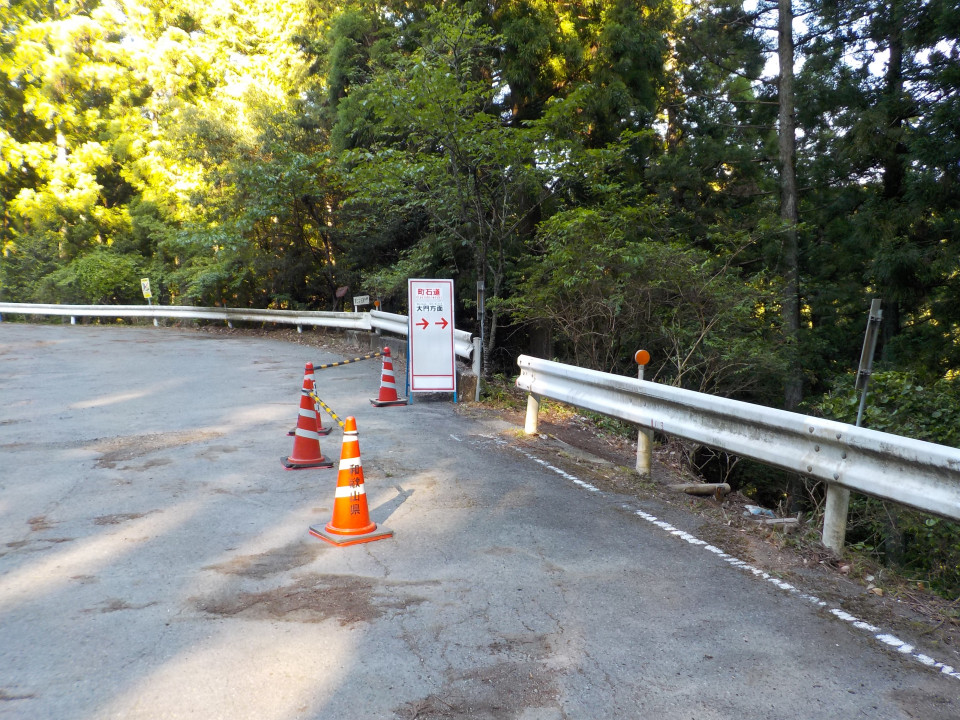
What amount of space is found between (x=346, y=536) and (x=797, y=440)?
10.6 feet

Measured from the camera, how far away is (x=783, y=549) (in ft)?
17.6

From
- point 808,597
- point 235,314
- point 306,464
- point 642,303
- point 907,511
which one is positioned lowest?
point 907,511

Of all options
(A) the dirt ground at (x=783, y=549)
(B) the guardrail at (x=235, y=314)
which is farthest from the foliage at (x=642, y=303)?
(B) the guardrail at (x=235, y=314)

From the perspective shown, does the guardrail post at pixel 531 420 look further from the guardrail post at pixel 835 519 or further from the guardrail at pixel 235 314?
the guardrail at pixel 235 314

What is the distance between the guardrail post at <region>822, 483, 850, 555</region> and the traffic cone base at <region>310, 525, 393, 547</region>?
2.97m

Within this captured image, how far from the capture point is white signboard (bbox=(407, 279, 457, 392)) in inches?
424

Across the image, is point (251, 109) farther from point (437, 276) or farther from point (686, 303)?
point (686, 303)

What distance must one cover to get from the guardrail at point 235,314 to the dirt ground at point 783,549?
23.3 ft

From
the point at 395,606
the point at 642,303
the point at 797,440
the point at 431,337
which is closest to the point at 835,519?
the point at 797,440

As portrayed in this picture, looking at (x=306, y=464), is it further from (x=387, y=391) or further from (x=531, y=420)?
(x=387, y=391)

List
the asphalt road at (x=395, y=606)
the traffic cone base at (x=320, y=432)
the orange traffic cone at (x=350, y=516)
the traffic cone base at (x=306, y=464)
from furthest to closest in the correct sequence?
the traffic cone base at (x=320, y=432)
the traffic cone base at (x=306, y=464)
the orange traffic cone at (x=350, y=516)
the asphalt road at (x=395, y=606)

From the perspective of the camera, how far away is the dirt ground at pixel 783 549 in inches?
168

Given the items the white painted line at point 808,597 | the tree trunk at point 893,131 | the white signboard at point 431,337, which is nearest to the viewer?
the white painted line at point 808,597

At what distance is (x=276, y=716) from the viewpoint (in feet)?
10.5
